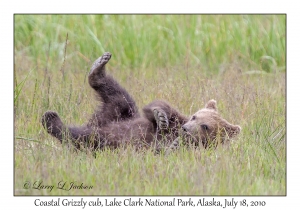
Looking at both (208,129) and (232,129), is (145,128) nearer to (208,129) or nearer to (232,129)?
(208,129)

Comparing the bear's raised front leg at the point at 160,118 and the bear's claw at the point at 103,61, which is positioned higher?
the bear's claw at the point at 103,61

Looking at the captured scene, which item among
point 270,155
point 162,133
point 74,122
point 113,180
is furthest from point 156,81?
point 113,180

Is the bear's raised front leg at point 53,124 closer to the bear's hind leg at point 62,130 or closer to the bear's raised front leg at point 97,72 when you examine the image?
the bear's hind leg at point 62,130

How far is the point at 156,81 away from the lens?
9.52 meters

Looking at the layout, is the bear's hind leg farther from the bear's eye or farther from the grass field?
the bear's eye

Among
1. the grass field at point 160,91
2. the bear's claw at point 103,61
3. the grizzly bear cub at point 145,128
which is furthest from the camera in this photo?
the bear's claw at point 103,61

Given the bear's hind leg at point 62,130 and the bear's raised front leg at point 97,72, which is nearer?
the bear's hind leg at point 62,130

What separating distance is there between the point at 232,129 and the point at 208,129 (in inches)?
11.5

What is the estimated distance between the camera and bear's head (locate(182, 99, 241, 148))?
7.07 metres

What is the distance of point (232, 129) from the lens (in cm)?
740

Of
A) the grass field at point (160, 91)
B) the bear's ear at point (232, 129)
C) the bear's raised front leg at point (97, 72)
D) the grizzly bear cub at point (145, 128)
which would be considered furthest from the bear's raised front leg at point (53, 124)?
the bear's ear at point (232, 129)

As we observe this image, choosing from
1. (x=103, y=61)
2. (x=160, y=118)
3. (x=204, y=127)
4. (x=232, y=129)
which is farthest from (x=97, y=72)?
(x=232, y=129)

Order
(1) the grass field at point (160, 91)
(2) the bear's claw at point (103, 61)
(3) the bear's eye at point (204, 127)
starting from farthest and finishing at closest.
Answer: (2) the bear's claw at point (103, 61), (3) the bear's eye at point (204, 127), (1) the grass field at point (160, 91)

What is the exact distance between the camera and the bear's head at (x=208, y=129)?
7.07 m
